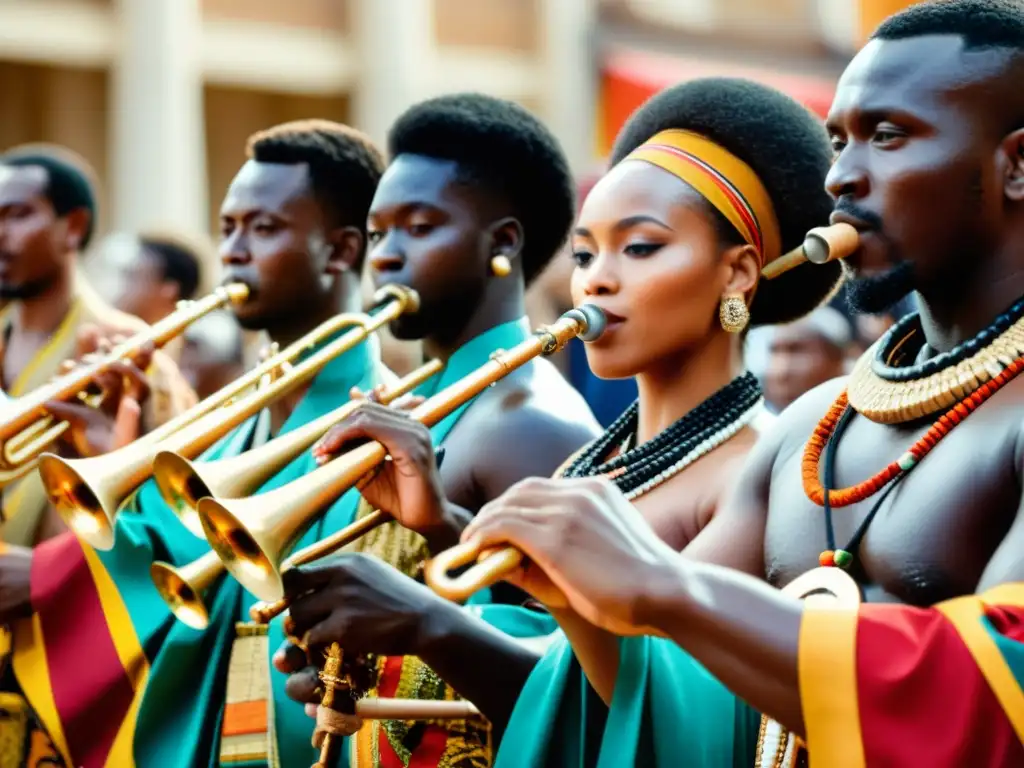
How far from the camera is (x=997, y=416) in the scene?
273cm

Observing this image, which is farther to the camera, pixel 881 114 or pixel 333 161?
pixel 333 161

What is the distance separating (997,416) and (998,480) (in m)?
0.11

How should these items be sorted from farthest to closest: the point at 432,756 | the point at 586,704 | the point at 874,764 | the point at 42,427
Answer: the point at 42,427, the point at 432,756, the point at 586,704, the point at 874,764

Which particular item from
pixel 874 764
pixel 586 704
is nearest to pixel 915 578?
pixel 874 764

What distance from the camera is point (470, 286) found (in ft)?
15.4

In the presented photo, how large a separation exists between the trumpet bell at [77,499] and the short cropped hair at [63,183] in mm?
3301

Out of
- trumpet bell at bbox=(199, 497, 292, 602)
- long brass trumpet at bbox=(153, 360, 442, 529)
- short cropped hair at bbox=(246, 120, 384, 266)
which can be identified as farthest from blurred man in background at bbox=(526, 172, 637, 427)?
trumpet bell at bbox=(199, 497, 292, 602)

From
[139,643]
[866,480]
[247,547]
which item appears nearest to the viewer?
[866,480]

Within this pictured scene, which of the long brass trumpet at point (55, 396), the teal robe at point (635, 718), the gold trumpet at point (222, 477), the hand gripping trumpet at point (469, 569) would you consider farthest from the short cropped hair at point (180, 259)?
the hand gripping trumpet at point (469, 569)

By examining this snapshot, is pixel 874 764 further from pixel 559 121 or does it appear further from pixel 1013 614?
pixel 559 121

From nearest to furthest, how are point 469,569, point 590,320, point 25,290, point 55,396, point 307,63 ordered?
1. point 469,569
2. point 590,320
3. point 55,396
4. point 25,290
5. point 307,63

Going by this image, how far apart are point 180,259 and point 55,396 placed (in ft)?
13.7

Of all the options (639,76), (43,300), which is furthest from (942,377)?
(639,76)

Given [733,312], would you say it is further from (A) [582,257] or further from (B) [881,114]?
(B) [881,114]
